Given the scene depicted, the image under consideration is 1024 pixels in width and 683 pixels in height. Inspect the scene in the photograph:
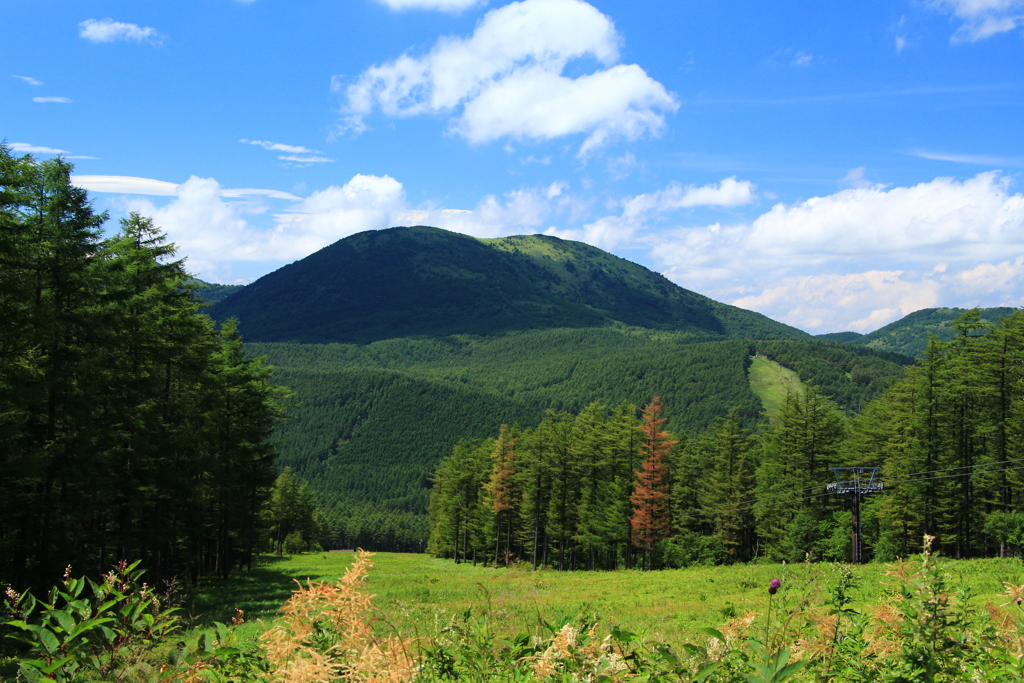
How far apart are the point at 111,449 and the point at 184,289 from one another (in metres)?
7.93

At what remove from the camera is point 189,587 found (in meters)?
29.0

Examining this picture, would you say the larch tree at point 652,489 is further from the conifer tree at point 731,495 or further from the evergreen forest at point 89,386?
the evergreen forest at point 89,386

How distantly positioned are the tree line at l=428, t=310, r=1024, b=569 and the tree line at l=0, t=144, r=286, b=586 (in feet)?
61.1

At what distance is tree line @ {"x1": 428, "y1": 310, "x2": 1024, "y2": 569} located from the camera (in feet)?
107

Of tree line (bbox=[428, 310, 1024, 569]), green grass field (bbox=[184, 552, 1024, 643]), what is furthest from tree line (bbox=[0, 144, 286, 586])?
tree line (bbox=[428, 310, 1024, 569])

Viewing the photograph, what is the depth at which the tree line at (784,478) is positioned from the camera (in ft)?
107

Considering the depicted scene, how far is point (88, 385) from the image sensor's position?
17359 millimetres

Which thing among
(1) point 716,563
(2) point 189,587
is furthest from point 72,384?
(1) point 716,563

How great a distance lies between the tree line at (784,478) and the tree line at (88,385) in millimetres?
18611

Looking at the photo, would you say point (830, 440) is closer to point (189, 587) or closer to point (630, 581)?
point (630, 581)

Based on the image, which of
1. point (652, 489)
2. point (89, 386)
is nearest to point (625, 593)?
point (652, 489)

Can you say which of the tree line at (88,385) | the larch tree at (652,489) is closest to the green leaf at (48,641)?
the tree line at (88,385)

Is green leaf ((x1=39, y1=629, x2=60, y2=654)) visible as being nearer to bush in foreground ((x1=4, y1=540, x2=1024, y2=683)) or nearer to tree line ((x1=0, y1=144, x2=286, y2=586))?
bush in foreground ((x1=4, y1=540, x2=1024, y2=683))

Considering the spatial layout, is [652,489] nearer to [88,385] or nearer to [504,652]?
[88,385]
